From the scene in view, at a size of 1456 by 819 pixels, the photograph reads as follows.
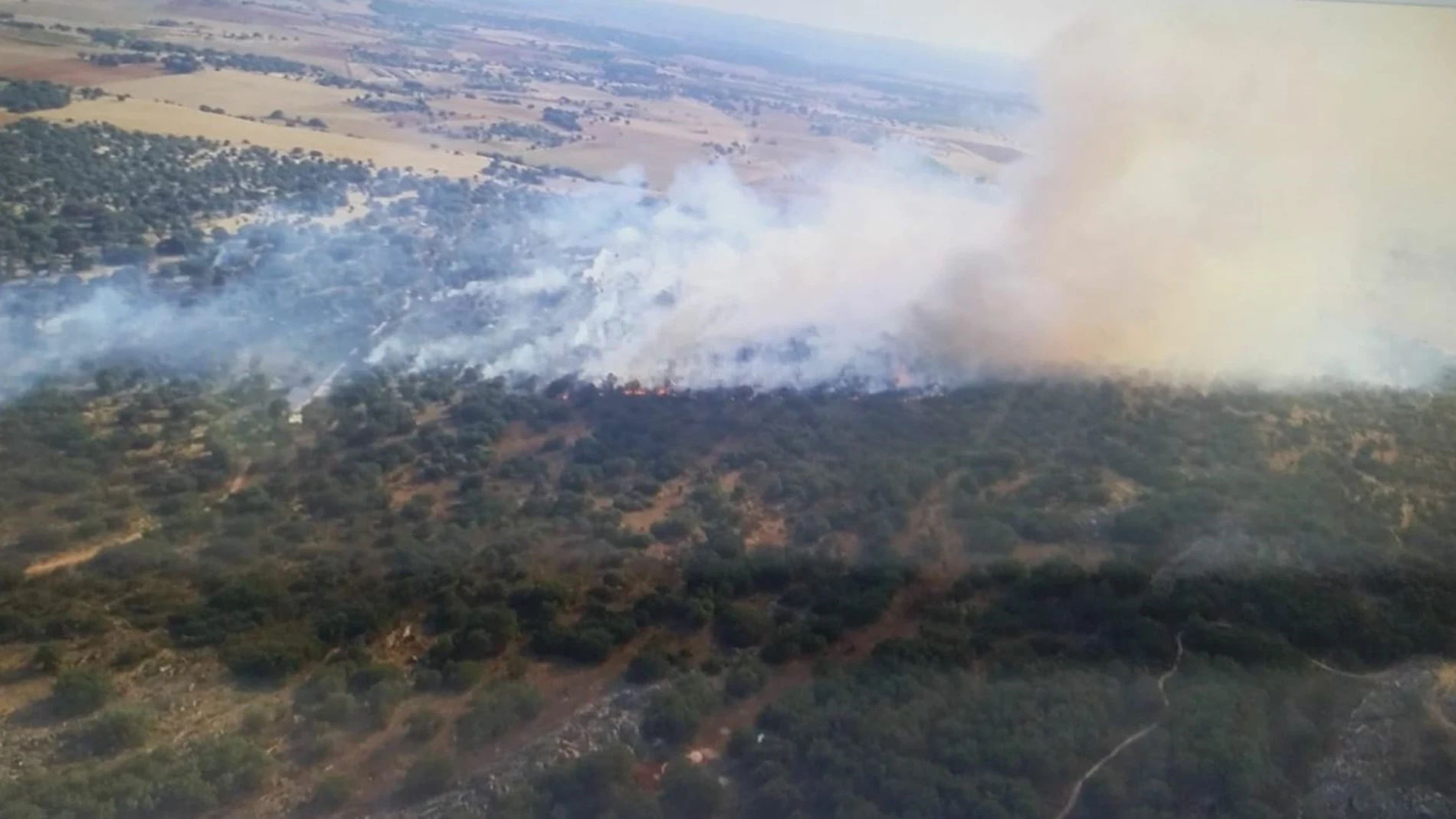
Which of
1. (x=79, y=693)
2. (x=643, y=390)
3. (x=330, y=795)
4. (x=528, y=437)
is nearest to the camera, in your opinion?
(x=330, y=795)

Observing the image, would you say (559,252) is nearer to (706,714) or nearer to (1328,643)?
(706,714)

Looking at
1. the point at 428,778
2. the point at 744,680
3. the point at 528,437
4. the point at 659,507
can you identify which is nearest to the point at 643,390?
the point at 528,437

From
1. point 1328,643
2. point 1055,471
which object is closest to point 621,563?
point 1055,471

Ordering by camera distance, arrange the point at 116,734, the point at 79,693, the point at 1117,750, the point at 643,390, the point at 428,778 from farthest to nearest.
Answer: the point at 643,390
the point at 79,693
the point at 1117,750
the point at 116,734
the point at 428,778

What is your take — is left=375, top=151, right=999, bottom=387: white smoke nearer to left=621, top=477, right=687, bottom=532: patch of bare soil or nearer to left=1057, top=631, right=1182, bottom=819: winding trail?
left=621, top=477, right=687, bottom=532: patch of bare soil

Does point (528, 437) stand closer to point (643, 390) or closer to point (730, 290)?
point (643, 390)

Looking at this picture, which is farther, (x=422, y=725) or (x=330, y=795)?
(x=422, y=725)
